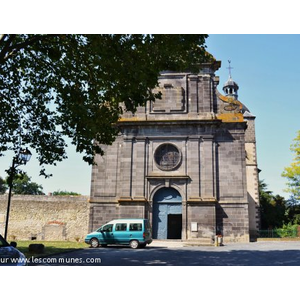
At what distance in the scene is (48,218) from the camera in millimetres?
26688

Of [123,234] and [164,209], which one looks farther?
[164,209]

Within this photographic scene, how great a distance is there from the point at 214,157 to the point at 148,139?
5036 mm

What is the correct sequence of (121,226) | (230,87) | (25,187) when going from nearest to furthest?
(121,226) → (230,87) → (25,187)

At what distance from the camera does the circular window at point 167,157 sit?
78.7ft

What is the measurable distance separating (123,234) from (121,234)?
0.41 ft

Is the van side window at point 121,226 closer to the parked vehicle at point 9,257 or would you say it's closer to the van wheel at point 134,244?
the van wheel at point 134,244

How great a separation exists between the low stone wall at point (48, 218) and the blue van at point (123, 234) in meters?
7.80

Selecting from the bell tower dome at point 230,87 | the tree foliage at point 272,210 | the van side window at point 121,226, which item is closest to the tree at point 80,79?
the van side window at point 121,226

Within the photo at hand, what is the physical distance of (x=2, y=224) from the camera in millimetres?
27781

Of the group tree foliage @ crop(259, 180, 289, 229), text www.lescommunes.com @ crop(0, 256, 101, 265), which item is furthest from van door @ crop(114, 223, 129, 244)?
tree foliage @ crop(259, 180, 289, 229)

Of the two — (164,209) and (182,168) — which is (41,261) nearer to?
(164,209)

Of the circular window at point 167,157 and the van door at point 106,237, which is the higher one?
the circular window at point 167,157

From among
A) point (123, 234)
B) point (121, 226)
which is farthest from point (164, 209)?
point (123, 234)

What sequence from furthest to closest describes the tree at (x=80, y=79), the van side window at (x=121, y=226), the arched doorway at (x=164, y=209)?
1. the arched doorway at (x=164, y=209)
2. the van side window at (x=121, y=226)
3. the tree at (x=80, y=79)
